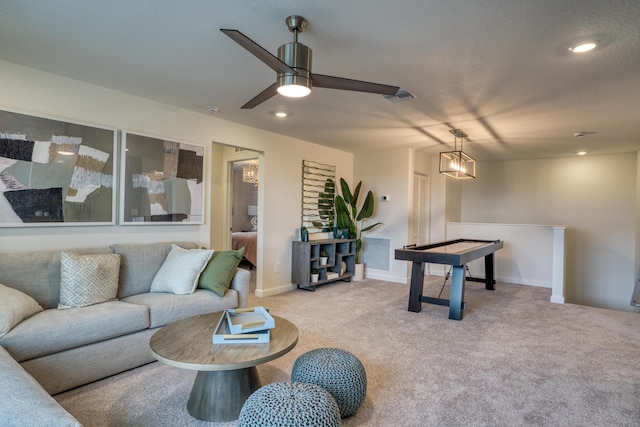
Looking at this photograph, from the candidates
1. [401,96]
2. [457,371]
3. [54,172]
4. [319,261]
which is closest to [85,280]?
[54,172]

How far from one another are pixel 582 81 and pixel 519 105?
651mm

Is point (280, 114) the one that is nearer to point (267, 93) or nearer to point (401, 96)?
point (401, 96)

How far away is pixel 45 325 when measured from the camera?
217cm

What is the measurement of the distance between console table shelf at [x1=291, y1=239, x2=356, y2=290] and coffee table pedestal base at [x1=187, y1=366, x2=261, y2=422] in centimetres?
307

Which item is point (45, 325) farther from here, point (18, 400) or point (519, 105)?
point (519, 105)

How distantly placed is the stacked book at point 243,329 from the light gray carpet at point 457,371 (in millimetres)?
458

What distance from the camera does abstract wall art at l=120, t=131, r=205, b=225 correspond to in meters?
3.36

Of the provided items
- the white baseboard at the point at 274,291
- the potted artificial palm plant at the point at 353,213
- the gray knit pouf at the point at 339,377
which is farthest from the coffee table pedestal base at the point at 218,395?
the potted artificial palm plant at the point at 353,213

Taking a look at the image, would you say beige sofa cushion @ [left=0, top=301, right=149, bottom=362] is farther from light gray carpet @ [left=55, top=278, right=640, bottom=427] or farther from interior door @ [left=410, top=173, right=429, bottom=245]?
interior door @ [left=410, top=173, right=429, bottom=245]

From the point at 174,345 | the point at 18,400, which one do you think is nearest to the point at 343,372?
the point at 174,345

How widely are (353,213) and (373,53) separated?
12.9 ft

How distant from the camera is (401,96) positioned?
3.30 meters

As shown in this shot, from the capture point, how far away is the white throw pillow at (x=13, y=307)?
2.03 metres

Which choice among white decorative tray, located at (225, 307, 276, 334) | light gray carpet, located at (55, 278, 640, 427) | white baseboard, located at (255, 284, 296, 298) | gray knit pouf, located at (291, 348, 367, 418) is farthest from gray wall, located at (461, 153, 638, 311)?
white decorative tray, located at (225, 307, 276, 334)
